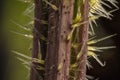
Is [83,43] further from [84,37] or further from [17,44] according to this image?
[17,44]

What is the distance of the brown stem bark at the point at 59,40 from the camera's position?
1.89ft

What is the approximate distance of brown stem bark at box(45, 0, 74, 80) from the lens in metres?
0.58

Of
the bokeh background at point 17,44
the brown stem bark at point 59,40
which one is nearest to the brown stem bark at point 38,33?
the brown stem bark at point 59,40

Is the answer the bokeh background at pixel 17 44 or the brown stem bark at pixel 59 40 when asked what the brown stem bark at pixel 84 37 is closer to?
the brown stem bark at pixel 59 40

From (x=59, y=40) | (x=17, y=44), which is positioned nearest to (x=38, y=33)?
(x=59, y=40)

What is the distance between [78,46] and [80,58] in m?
0.02

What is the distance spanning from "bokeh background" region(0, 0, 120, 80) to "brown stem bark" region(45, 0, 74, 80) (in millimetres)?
1263

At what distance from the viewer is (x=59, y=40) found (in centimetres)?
58

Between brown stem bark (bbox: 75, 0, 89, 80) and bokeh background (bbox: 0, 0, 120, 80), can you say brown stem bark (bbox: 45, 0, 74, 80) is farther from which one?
bokeh background (bbox: 0, 0, 120, 80)

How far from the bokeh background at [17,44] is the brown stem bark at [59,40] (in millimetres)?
1263

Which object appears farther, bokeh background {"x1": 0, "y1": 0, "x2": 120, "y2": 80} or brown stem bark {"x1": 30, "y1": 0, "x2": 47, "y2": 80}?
bokeh background {"x1": 0, "y1": 0, "x2": 120, "y2": 80}

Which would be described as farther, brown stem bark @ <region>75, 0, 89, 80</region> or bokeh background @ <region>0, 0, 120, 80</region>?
bokeh background @ <region>0, 0, 120, 80</region>

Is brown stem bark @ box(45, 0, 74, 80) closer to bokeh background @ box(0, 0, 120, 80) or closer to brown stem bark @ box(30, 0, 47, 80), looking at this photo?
brown stem bark @ box(30, 0, 47, 80)

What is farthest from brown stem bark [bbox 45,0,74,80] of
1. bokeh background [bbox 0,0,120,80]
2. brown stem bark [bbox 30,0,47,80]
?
bokeh background [bbox 0,0,120,80]
